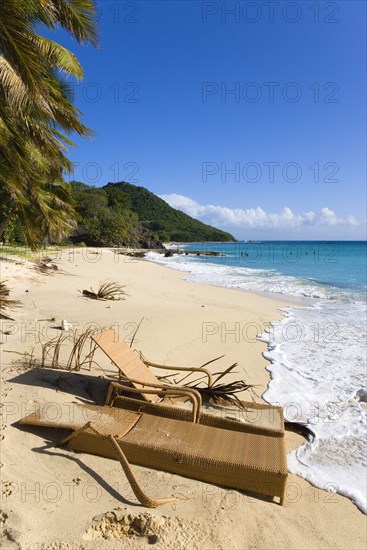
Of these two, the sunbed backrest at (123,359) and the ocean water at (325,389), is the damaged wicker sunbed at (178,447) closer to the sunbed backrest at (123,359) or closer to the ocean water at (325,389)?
the sunbed backrest at (123,359)

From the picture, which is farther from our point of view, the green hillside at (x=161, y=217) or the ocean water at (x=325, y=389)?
the green hillside at (x=161, y=217)

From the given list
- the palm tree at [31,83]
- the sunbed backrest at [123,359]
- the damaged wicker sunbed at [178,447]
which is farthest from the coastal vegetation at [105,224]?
the damaged wicker sunbed at [178,447]

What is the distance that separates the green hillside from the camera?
107m

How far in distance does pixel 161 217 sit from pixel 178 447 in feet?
373

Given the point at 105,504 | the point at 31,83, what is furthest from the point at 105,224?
the point at 105,504

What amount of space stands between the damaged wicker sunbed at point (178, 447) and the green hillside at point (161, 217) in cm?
9916

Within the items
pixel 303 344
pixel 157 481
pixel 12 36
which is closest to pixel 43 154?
pixel 12 36

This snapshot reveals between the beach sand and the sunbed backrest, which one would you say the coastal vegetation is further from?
the beach sand

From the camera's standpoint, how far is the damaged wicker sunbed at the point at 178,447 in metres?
2.82

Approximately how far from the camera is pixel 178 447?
10.0ft

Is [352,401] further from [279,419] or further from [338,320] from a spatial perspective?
[338,320]

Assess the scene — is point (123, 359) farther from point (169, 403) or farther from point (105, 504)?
point (105, 504)

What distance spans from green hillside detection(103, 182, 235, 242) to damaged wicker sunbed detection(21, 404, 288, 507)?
99.2 m

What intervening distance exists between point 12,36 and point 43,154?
538 centimetres
